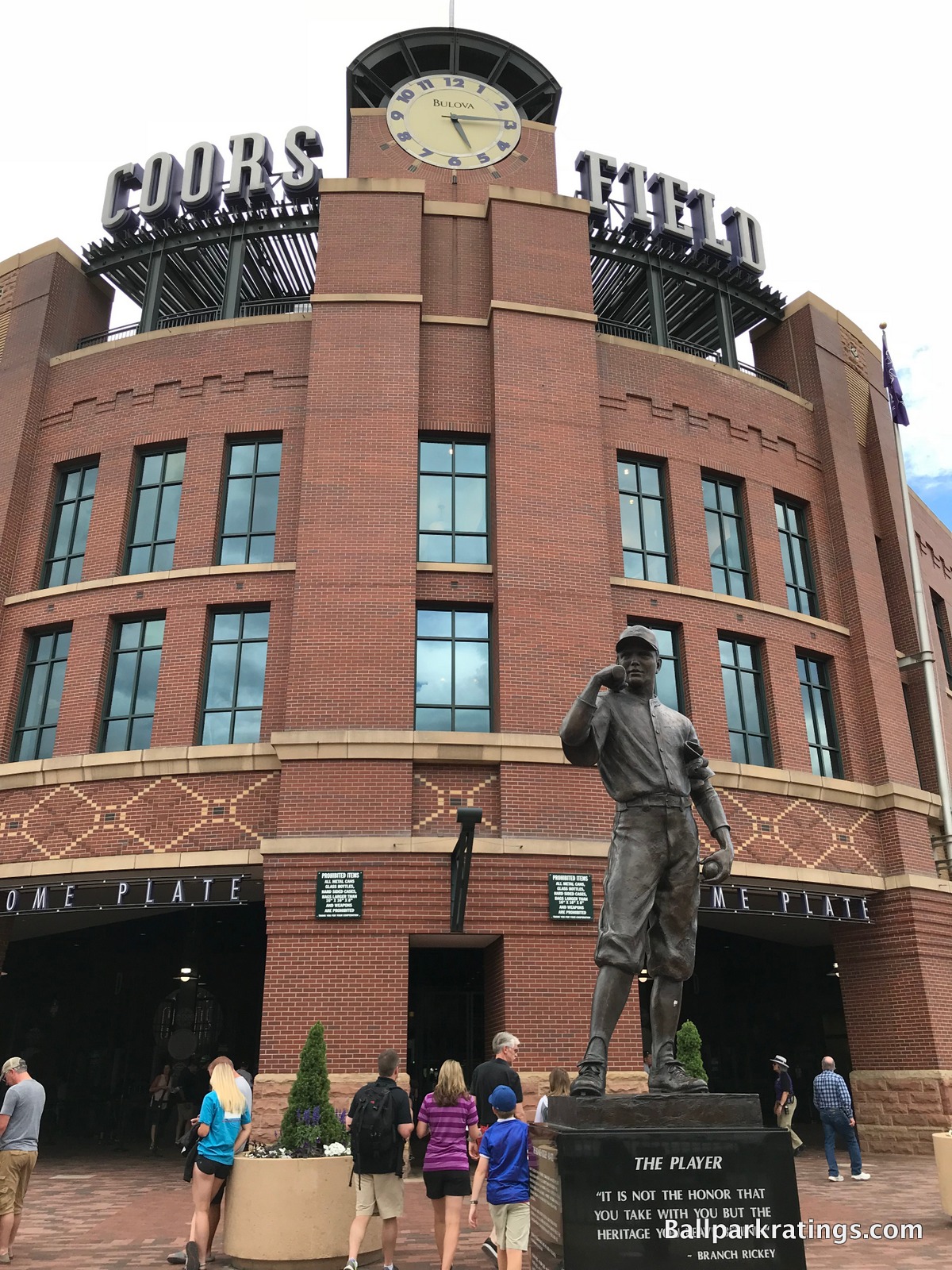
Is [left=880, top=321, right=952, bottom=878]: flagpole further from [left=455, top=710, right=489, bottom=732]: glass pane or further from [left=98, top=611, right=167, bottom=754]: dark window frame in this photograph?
[left=98, top=611, right=167, bottom=754]: dark window frame

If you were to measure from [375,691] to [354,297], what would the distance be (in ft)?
25.6

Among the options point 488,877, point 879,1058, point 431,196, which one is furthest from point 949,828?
point 431,196

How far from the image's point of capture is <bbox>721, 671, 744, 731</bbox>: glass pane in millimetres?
19016

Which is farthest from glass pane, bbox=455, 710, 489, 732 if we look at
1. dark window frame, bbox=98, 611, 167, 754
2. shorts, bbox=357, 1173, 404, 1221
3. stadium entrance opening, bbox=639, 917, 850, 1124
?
stadium entrance opening, bbox=639, 917, 850, 1124

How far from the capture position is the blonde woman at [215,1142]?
8148 millimetres

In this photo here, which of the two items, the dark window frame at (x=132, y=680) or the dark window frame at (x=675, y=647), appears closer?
the dark window frame at (x=132, y=680)

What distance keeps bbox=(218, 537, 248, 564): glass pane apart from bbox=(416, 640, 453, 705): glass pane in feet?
12.9

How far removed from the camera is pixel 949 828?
65.0ft

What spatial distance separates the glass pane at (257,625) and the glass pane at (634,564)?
6808 millimetres

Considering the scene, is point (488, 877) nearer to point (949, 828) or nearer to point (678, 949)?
point (678, 949)

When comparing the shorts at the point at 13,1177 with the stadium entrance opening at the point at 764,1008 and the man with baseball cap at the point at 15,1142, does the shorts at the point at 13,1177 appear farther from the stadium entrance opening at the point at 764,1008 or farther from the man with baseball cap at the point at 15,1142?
the stadium entrance opening at the point at 764,1008

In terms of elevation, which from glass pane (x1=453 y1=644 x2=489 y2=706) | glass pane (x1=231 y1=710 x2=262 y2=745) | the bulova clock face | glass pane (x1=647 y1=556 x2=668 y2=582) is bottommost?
glass pane (x1=231 y1=710 x2=262 y2=745)

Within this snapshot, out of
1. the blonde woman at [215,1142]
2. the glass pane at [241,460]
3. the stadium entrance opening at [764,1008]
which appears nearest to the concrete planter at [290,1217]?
the blonde woman at [215,1142]

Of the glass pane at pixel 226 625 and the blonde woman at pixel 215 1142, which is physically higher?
the glass pane at pixel 226 625
